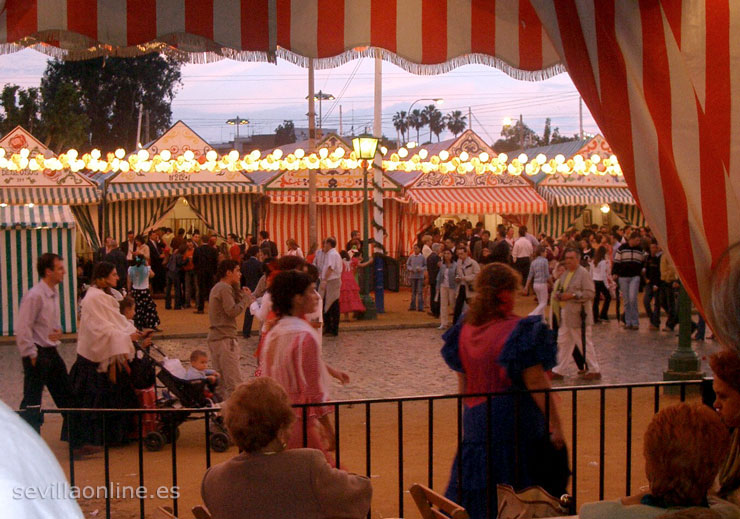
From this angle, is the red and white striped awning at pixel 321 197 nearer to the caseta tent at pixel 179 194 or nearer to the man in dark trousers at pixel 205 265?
the caseta tent at pixel 179 194

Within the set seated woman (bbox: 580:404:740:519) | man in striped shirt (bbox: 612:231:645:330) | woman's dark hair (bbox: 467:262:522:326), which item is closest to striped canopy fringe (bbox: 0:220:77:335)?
man in striped shirt (bbox: 612:231:645:330)

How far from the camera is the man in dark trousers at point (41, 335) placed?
23.7 ft

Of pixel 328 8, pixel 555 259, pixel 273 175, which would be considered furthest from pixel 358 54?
pixel 273 175

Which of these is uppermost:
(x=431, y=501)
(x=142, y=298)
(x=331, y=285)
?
(x=331, y=285)

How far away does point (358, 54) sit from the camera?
4258 millimetres

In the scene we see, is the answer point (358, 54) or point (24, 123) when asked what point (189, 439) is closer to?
point (358, 54)

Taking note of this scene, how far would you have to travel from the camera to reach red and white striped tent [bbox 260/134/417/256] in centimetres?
2361

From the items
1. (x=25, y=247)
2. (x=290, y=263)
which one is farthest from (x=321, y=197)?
(x=290, y=263)

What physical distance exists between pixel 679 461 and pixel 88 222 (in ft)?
70.6

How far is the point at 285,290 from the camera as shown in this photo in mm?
4578

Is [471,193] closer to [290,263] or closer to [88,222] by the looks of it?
[88,222]

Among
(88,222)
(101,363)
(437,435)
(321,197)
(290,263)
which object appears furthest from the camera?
(321,197)

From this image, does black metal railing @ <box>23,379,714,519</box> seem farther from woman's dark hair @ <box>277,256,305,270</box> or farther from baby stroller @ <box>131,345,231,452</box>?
woman's dark hair @ <box>277,256,305,270</box>

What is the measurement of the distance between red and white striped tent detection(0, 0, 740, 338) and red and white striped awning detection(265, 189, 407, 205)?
19.4 metres
